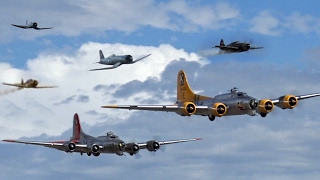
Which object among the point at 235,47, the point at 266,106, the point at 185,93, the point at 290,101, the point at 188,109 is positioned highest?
the point at 235,47

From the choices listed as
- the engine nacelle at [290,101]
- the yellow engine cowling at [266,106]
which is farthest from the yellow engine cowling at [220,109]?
the engine nacelle at [290,101]

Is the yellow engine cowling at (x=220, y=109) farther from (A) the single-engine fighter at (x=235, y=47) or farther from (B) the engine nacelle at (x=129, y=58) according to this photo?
(B) the engine nacelle at (x=129, y=58)

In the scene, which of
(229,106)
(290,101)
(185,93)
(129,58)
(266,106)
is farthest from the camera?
(129,58)

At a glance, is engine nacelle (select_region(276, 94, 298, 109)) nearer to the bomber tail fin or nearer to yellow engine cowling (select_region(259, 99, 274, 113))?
Result: yellow engine cowling (select_region(259, 99, 274, 113))

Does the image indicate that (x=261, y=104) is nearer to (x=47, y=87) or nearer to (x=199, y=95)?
(x=199, y=95)

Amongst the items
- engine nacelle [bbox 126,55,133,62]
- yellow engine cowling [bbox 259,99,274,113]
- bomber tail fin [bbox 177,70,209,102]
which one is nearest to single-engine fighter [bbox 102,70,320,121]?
yellow engine cowling [bbox 259,99,274,113]

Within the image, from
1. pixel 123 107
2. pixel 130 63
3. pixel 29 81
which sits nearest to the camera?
pixel 123 107

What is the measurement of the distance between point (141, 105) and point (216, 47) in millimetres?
19969

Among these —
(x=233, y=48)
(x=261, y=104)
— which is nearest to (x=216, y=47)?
(x=233, y=48)

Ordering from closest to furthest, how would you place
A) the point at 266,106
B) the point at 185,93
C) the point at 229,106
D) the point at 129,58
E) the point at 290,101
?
the point at 266,106, the point at 229,106, the point at 290,101, the point at 185,93, the point at 129,58

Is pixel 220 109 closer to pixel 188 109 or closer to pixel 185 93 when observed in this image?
pixel 188 109

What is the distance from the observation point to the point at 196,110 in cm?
17900

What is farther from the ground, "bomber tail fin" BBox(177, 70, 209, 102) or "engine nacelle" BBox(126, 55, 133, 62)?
"engine nacelle" BBox(126, 55, 133, 62)

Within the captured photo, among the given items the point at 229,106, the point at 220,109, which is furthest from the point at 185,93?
the point at 229,106
